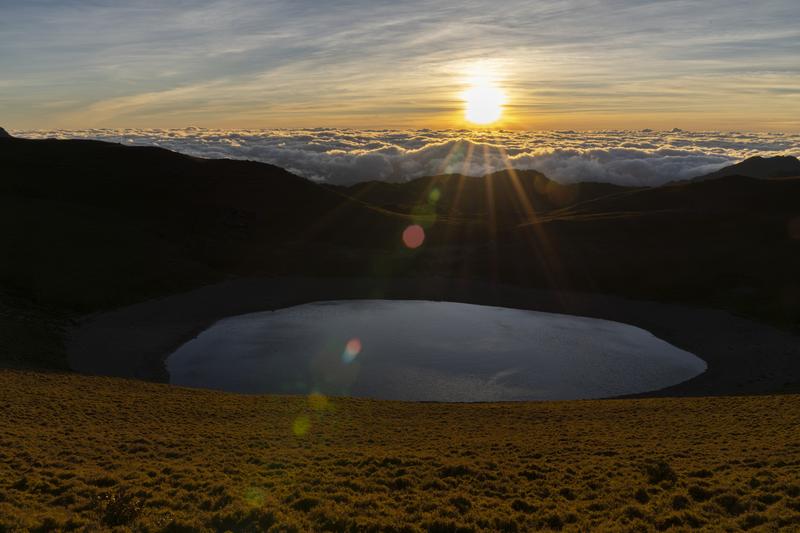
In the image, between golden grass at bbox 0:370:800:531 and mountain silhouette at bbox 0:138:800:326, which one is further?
mountain silhouette at bbox 0:138:800:326

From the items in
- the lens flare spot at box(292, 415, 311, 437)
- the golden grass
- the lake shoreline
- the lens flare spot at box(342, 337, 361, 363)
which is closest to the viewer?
the golden grass

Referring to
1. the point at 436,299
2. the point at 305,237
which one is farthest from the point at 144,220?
the point at 436,299

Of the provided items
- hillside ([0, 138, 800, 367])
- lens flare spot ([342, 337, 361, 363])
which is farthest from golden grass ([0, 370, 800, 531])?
hillside ([0, 138, 800, 367])

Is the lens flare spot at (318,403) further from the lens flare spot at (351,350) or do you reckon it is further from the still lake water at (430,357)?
the lens flare spot at (351,350)

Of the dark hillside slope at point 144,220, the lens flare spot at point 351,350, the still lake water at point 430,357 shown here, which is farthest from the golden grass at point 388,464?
the dark hillside slope at point 144,220

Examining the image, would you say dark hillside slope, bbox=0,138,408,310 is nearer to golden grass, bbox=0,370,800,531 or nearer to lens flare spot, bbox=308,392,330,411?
lens flare spot, bbox=308,392,330,411

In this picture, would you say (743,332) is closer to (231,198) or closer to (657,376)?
(657,376)

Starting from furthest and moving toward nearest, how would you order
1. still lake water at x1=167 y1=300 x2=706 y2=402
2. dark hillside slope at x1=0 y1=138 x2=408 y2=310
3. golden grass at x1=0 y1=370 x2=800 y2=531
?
dark hillside slope at x1=0 y1=138 x2=408 y2=310 → still lake water at x1=167 y1=300 x2=706 y2=402 → golden grass at x1=0 y1=370 x2=800 y2=531
